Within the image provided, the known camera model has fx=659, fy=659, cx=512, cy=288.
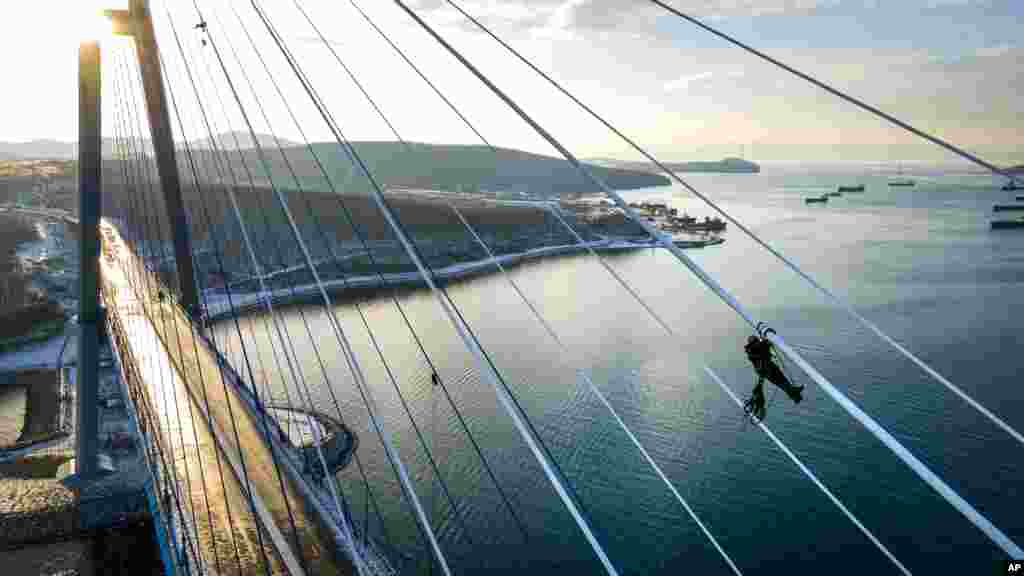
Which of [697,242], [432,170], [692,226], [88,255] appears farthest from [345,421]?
[432,170]

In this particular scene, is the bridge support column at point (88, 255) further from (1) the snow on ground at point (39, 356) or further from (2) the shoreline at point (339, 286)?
(2) the shoreline at point (339, 286)

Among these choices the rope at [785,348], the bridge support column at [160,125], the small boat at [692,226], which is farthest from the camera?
the small boat at [692,226]

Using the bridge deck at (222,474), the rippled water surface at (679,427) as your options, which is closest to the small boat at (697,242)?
the rippled water surface at (679,427)

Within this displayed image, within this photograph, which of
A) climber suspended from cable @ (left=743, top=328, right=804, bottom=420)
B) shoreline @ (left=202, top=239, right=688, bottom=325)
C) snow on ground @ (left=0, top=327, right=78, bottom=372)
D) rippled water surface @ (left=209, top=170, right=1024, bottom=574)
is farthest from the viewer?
shoreline @ (left=202, top=239, right=688, bottom=325)

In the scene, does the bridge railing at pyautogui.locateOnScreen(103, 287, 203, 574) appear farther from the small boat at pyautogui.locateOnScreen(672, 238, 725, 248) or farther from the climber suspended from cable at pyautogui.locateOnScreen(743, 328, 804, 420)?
the small boat at pyautogui.locateOnScreen(672, 238, 725, 248)

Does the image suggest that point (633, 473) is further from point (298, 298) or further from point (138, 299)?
point (298, 298)

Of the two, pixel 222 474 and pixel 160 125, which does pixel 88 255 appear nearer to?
pixel 160 125

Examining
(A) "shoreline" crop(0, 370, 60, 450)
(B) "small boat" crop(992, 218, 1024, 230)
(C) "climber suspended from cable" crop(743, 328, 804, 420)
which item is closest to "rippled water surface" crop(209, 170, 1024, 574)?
(A) "shoreline" crop(0, 370, 60, 450)
